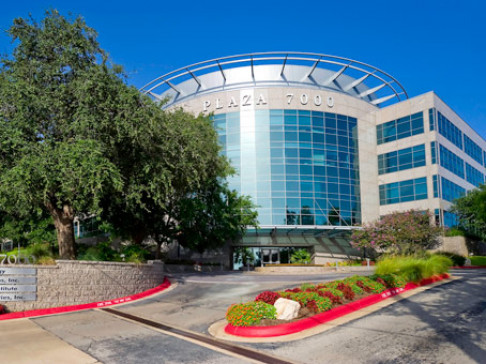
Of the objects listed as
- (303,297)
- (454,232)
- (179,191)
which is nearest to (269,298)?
(303,297)

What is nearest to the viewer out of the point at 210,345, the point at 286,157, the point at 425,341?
the point at 425,341

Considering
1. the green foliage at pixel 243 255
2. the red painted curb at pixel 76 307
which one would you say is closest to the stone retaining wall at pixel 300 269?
the green foliage at pixel 243 255

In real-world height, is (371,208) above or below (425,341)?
above

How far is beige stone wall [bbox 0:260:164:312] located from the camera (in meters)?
15.6

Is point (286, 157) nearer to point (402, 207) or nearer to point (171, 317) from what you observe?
point (402, 207)

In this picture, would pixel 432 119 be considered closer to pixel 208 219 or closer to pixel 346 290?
pixel 208 219

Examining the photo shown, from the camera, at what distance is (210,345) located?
33.6 ft

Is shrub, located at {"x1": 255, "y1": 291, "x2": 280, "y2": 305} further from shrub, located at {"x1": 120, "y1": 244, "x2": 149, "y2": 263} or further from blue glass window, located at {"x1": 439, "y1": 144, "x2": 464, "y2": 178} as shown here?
blue glass window, located at {"x1": 439, "y1": 144, "x2": 464, "y2": 178}

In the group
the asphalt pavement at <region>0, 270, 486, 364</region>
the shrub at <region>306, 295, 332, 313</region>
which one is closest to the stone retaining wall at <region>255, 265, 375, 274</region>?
the asphalt pavement at <region>0, 270, 486, 364</region>

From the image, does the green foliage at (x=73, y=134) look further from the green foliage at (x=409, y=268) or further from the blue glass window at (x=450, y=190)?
the blue glass window at (x=450, y=190)

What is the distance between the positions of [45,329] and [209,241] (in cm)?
2357

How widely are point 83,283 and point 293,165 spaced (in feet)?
98.5

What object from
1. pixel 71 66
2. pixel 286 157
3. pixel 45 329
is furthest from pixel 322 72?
pixel 45 329

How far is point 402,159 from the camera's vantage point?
152 feet
